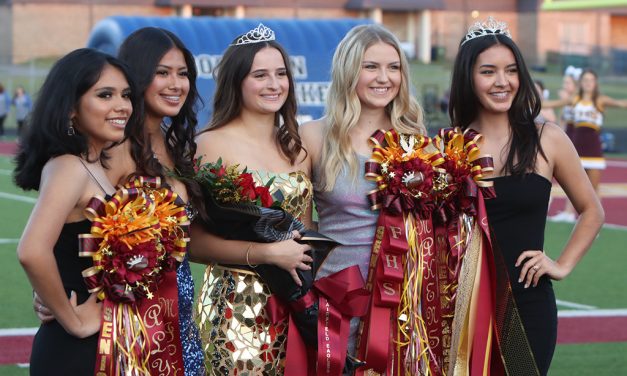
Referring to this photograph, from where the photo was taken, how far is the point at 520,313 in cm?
427

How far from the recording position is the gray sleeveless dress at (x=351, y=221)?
4367 mm

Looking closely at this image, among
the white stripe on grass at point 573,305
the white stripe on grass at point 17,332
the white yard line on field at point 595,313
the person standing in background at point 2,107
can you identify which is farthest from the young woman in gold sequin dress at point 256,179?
the person standing in background at point 2,107

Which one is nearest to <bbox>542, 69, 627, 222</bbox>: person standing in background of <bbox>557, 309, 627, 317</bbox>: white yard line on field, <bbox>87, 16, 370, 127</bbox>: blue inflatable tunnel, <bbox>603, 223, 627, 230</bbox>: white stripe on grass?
<bbox>603, 223, 627, 230</bbox>: white stripe on grass

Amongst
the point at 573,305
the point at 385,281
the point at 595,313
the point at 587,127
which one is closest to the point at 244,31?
the point at 587,127

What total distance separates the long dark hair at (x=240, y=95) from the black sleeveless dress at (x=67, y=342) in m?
1.11

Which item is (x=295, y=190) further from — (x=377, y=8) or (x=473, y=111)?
(x=377, y=8)

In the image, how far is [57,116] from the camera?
337 cm

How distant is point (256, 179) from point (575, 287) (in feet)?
18.6

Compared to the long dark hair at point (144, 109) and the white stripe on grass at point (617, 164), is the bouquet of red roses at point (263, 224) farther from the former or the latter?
the white stripe on grass at point (617, 164)

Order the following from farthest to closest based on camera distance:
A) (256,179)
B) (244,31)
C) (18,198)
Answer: (244,31) < (18,198) < (256,179)

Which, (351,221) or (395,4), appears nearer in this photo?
(351,221)

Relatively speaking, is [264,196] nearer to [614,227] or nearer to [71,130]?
[71,130]

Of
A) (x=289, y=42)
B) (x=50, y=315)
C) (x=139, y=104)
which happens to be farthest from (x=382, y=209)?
(x=289, y=42)

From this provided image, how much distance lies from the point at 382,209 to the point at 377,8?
43.5 meters
